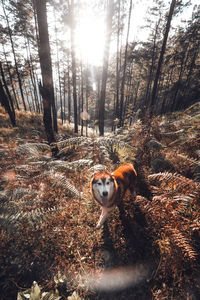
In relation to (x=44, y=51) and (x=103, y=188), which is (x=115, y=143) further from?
(x=44, y=51)

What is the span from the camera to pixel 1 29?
12734mm

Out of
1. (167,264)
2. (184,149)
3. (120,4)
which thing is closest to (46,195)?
(167,264)

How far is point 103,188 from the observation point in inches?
90.0

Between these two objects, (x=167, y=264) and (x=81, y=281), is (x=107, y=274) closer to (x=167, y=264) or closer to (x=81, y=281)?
(x=81, y=281)

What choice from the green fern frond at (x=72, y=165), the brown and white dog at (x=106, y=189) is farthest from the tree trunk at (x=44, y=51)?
the brown and white dog at (x=106, y=189)

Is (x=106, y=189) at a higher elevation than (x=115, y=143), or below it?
below

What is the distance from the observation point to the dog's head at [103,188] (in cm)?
229

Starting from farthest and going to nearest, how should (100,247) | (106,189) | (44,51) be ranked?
(44,51) → (100,247) → (106,189)

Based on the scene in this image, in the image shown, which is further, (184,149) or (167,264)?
(184,149)

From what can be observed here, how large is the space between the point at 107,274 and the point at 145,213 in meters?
1.36

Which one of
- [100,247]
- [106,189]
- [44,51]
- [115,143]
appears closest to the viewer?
[106,189]

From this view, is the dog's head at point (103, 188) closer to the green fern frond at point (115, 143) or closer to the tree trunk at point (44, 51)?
the green fern frond at point (115, 143)

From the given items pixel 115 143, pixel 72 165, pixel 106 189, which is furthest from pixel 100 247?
pixel 115 143

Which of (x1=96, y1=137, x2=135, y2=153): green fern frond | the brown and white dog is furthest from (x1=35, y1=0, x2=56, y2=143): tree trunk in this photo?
the brown and white dog
